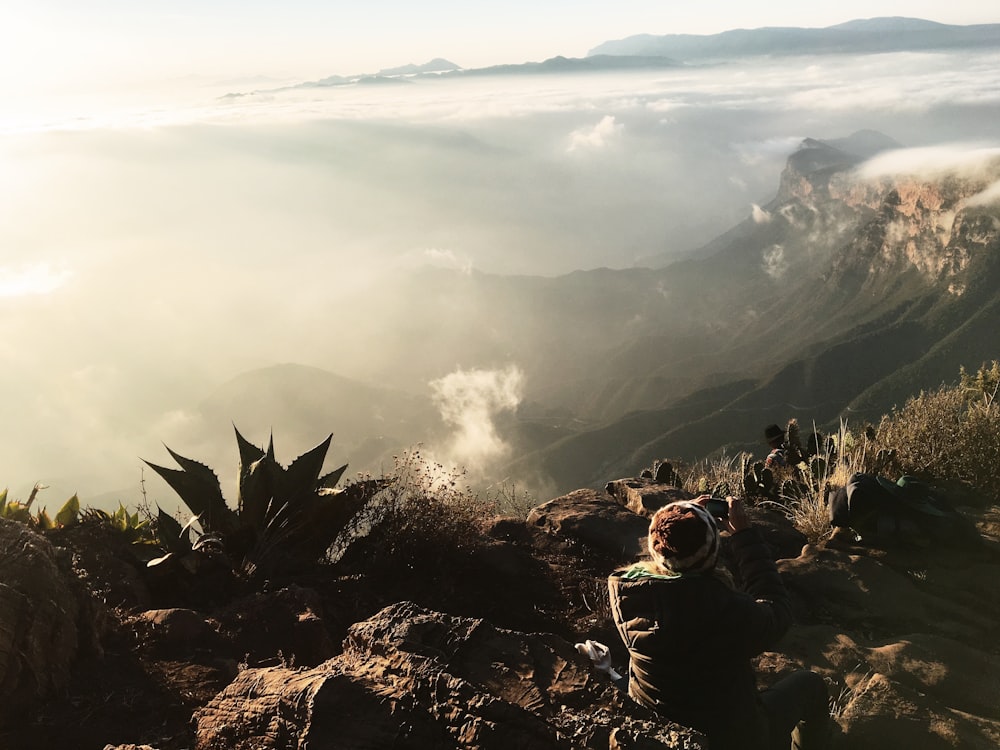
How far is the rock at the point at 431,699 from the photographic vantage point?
2066 mm

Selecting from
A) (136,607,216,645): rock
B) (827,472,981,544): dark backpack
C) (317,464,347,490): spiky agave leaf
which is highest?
(136,607,216,645): rock

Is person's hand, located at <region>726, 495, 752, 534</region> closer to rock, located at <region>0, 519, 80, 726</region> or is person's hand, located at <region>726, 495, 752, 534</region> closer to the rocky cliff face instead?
rock, located at <region>0, 519, 80, 726</region>

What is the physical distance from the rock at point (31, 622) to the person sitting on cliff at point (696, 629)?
7.62 ft

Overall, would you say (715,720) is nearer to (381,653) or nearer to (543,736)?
(543,736)

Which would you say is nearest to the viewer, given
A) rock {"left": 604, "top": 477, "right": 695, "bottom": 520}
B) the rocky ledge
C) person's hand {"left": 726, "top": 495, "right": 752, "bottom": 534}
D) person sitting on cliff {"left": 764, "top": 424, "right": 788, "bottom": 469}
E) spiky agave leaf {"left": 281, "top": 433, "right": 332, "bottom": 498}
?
the rocky ledge

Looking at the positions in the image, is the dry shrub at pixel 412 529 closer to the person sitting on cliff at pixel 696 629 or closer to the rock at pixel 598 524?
the rock at pixel 598 524

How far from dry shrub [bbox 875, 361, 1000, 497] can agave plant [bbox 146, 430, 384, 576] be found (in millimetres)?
4912

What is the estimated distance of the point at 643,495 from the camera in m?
6.04

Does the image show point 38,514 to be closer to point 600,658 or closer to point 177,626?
point 177,626

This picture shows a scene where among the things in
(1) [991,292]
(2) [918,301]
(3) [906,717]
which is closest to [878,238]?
(2) [918,301]

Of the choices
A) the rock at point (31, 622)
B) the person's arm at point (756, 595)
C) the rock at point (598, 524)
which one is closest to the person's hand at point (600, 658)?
the person's arm at point (756, 595)

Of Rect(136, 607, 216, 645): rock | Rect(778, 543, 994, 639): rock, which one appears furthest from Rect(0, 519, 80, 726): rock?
Rect(778, 543, 994, 639): rock

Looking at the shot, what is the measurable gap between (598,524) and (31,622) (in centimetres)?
365

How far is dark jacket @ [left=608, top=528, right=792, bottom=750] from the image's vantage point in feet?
7.71
